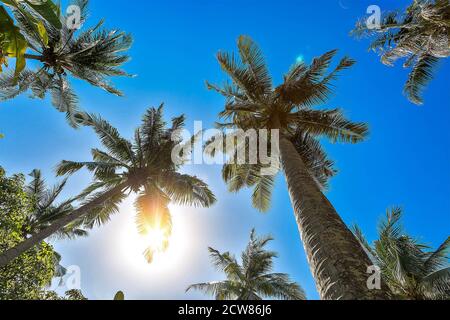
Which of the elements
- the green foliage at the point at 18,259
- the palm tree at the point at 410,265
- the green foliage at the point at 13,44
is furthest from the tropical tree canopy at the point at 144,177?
the green foliage at the point at 13,44

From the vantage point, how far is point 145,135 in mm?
15383

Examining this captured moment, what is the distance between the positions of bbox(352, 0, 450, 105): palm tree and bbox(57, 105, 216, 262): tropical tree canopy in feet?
31.7

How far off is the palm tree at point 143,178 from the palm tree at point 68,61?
2.33 meters

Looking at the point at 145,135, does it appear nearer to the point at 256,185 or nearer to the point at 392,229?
the point at 256,185

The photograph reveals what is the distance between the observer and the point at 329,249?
4.01 metres

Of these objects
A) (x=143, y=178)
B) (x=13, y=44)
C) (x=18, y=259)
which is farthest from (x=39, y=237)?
(x=13, y=44)

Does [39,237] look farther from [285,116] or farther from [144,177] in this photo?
A: [285,116]

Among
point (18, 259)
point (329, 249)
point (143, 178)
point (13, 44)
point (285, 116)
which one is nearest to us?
point (13, 44)

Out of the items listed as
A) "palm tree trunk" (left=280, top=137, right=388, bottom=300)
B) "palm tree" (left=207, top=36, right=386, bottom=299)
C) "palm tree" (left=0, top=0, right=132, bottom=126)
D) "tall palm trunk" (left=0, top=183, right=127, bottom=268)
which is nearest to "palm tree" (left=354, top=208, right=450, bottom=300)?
"palm tree" (left=207, top=36, right=386, bottom=299)

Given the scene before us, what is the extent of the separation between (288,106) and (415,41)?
5.57m

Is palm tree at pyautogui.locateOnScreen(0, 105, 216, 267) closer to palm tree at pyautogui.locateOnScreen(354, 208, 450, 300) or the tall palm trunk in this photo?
the tall palm trunk
